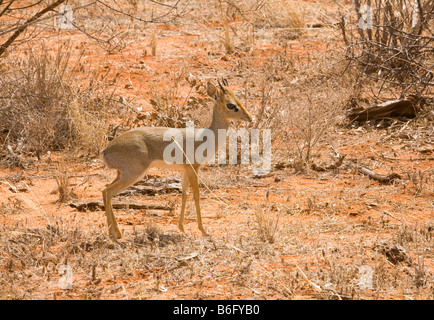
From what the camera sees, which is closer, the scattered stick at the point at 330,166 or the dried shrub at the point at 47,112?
the scattered stick at the point at 330,166

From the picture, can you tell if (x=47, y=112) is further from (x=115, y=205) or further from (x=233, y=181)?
(x=233, y=181)

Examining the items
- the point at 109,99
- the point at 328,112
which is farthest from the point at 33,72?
the point at 328,112

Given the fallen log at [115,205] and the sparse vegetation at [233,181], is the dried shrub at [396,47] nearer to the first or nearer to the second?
the sparse vegetation at [233,181]

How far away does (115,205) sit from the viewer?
7230mm

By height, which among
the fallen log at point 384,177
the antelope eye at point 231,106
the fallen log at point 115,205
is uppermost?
the antelope eye at point 231,106

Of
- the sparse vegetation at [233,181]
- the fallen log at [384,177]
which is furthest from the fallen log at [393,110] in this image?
the fallen log at [384,177]

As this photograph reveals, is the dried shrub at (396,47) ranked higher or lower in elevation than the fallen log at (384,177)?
higher

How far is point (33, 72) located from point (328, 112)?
436 centimetres

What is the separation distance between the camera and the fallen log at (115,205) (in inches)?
278

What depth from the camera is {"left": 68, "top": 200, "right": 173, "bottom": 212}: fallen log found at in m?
7.06

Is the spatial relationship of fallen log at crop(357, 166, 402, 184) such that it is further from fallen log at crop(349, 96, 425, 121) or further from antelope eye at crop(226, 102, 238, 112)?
antelope eye at crop(226, 102, 238, 112)

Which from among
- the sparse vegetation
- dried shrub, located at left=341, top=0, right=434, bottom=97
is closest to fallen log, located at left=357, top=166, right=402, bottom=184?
the sparse vegetation

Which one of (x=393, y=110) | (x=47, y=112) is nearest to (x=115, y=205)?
(x=47, y=112)

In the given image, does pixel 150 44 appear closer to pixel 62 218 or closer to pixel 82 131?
pixel 82 131
